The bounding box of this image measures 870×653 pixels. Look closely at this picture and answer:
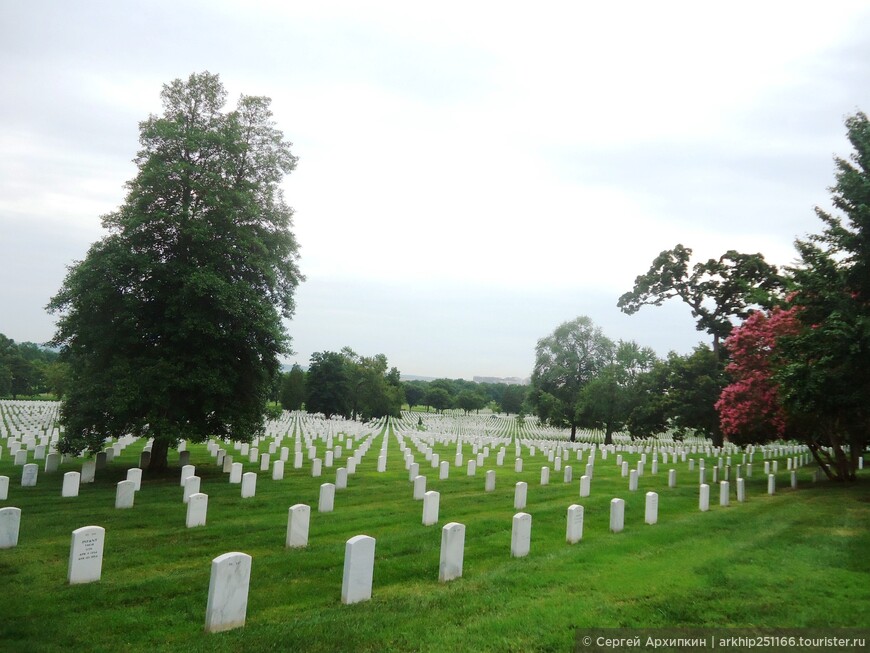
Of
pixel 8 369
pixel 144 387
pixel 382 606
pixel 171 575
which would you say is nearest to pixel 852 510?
pixel 382 606

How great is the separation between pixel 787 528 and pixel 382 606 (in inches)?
378

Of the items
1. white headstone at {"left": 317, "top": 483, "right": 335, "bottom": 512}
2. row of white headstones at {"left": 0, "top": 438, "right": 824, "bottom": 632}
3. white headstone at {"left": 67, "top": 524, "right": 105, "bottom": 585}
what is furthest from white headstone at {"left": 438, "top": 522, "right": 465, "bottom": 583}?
white headstone at {"left": 317, "top": 483, "right": 335, "bottom": 512}

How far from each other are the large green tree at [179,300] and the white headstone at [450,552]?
9383 millimetres

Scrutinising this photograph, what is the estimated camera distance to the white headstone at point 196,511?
415 inches

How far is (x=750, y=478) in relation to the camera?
70.9 feet

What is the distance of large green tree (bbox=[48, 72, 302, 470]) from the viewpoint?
14.4 m

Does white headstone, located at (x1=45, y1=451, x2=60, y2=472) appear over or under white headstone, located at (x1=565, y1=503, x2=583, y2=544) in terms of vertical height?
under

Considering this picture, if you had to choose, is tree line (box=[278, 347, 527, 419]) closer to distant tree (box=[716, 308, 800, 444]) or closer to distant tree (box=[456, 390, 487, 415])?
distant tree (box=[456, 390, 487, 415])

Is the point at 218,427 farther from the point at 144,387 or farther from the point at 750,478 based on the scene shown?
the point at 750,478

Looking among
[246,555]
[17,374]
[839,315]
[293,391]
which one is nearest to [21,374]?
[17,374]

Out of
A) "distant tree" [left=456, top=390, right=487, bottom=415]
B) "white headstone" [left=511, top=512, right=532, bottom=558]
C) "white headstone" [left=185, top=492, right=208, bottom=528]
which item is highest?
"white headstone" [left=511, top=512, right=532, bottom=558]

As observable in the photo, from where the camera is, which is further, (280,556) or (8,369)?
(8,369)

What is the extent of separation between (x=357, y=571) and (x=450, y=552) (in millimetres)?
1546

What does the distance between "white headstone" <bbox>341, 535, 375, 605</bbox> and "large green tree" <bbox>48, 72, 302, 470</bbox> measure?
945cm
